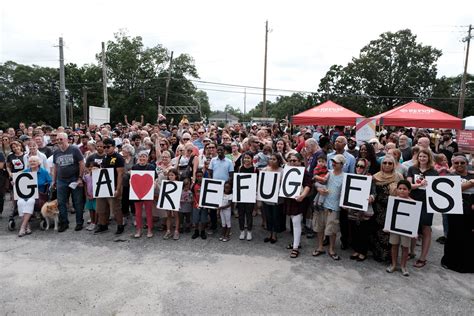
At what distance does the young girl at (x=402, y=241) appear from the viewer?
14.6 feet

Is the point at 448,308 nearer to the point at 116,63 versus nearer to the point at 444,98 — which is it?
the point at 444,98

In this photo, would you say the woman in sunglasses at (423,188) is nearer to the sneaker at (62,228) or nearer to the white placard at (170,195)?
the white placard at (170,195)

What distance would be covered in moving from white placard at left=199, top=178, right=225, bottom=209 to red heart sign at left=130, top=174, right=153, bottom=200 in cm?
106

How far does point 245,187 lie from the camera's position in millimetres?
5629

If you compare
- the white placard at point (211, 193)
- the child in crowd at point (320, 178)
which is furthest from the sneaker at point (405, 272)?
the white placard at point (211, 193)

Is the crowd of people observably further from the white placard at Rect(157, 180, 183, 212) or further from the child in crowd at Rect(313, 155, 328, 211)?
the white placard at Rect(157, 180, 183, 212)

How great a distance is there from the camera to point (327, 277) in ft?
14.5

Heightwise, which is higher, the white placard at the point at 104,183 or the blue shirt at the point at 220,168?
the blue shirt at the point at 220,168

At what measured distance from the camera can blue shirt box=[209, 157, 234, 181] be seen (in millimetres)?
5961

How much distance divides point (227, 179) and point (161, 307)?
2.78 meters

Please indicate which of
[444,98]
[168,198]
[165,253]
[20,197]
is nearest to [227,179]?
[168,198]

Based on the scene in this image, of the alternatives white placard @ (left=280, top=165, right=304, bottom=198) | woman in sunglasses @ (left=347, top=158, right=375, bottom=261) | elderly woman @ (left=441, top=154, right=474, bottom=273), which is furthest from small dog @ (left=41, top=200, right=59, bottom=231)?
elderly woman @ (left=441, top=154, right=474, bottom=273)

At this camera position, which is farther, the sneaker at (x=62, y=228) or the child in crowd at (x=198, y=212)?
the sneaker at (x=62, y=228)

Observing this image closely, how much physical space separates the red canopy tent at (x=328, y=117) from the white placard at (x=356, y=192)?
6.33 metres
